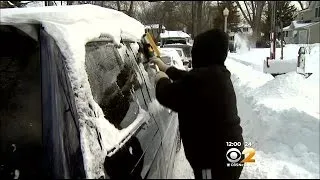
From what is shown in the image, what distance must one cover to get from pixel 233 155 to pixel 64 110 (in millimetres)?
1188

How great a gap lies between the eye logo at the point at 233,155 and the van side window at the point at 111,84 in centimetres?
60

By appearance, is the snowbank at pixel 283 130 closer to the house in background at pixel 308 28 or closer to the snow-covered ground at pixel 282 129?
the snow-covered ground at pixel 282 129

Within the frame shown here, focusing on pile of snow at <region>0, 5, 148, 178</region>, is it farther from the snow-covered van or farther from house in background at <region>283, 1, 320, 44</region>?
house in background at <region>283, 1, 320, 44</region>

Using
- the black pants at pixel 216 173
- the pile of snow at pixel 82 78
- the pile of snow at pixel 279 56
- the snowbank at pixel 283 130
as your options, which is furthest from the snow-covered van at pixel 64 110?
the pile of snow at pixel 279 56

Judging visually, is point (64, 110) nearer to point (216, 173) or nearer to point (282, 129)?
point (216, 173)

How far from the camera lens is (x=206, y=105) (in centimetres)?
269

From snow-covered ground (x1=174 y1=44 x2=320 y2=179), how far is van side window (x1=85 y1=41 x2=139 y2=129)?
44cm

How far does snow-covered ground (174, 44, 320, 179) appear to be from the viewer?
4916 mm

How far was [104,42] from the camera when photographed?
2.92 metres

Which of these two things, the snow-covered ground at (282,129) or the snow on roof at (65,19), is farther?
the snow-covered ground at (282,129)

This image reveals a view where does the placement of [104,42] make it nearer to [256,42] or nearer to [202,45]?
[202,45]

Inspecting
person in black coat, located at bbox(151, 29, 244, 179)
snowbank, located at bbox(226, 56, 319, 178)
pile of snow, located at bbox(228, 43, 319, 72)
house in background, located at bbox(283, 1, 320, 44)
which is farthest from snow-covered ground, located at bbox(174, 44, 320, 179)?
house in background, located at bbox(283, 1, 320, 44)

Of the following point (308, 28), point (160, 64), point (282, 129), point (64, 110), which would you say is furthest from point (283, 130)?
point (308, 28)

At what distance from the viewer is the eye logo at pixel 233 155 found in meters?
2.81
